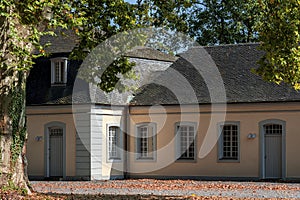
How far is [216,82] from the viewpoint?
31.7m

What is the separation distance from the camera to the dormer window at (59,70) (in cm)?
3169

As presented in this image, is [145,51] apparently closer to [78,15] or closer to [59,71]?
[59,71]

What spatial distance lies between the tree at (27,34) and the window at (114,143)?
36.5 ft

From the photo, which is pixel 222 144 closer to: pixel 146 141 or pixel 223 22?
pixel 146 141

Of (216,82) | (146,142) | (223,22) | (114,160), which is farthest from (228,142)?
(223,22)

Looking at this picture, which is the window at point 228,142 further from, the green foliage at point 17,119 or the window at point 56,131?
the green foliage at point 17,119

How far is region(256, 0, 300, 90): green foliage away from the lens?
15.0 m

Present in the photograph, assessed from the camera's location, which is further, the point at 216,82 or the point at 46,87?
the point at 46,87

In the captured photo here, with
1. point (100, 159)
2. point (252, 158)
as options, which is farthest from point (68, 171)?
point (252, 158)

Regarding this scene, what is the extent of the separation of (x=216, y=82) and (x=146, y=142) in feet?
14.2

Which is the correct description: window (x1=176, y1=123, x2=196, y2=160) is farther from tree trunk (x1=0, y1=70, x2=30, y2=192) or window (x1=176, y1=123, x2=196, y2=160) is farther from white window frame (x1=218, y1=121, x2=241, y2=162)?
tree trunk (x1=0, y1=70, x2=30, y2=192)

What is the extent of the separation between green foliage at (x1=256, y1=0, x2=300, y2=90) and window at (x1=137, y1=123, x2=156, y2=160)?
665 inches

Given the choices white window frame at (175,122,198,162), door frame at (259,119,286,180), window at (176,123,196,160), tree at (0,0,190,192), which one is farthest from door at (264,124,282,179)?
tree at (0,0,190,192)

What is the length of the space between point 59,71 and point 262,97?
943 cm
